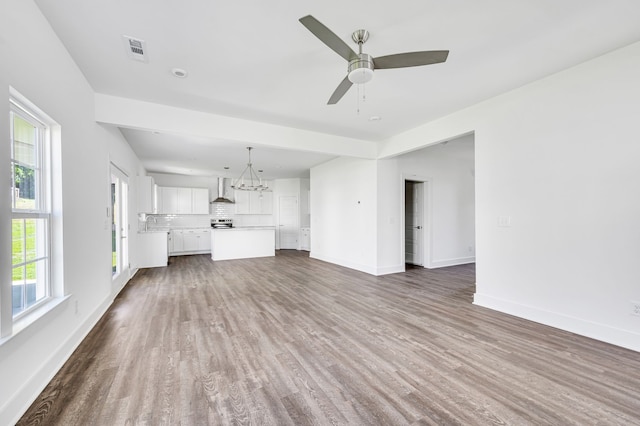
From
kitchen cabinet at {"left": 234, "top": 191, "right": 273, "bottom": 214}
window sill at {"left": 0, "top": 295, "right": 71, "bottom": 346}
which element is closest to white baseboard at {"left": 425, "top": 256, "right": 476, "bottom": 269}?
window sill at {"left": 0, "top": 295, "right": 71, "bottom": 346}

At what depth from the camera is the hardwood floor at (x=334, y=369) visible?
1.68 m

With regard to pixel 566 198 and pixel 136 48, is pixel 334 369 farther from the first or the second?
pixel 136 48

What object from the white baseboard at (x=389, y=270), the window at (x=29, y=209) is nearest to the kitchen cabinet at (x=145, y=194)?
the window at (x=29, y=209)

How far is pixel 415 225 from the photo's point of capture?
664cm

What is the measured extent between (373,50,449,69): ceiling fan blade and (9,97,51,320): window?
2.51 m

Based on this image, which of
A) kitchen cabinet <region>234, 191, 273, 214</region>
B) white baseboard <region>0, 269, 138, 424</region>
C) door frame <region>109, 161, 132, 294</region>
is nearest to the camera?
white baseboard <region>0, 269, 138, 424</region>

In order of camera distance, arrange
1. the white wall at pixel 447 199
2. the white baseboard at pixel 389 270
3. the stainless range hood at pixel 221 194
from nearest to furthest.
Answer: the white baseboard at pixel 389 270 < the white wall at pixel 447 199 < the stainless range hood at pixel 221 194

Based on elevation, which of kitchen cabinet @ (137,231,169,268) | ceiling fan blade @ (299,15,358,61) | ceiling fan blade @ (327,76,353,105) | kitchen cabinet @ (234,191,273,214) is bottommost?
kitchen cabinet @ (137,231,169,268)

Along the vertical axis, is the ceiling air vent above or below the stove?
above

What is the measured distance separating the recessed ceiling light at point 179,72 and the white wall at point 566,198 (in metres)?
3.61

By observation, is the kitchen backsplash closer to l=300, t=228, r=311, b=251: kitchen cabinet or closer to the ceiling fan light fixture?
l=300, t=228, r=311, b=251: kitchen cabinet

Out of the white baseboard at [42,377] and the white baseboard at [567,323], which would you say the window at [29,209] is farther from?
the white baseboard at [567,323]

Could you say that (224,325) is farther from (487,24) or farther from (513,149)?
(513,149)

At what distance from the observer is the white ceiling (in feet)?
6.50
